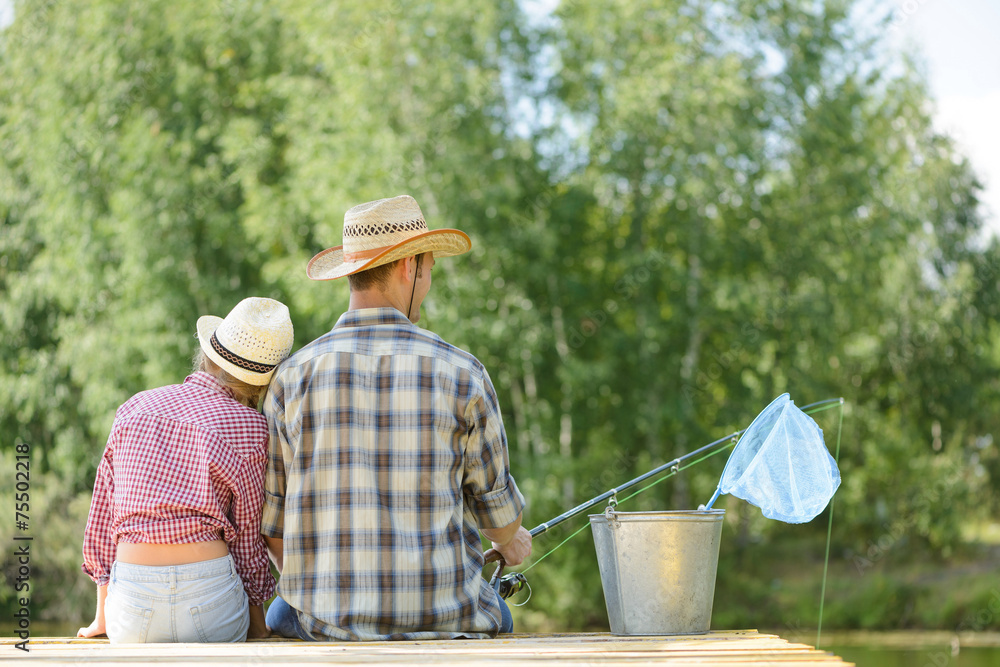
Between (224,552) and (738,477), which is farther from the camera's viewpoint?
(738,477)

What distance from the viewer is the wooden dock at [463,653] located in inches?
70.4

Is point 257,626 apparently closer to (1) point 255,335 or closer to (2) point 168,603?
(2) point 168,603

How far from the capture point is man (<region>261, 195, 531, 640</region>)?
6.86ft

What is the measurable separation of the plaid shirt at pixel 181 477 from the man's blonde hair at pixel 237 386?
60 millimetres

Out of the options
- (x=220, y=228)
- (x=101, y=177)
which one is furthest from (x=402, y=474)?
(x=101, y=177)

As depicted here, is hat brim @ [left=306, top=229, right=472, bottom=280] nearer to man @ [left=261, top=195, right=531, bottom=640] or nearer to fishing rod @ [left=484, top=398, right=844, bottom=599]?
man @ [left=261, top=195, right=531, bottom=640]

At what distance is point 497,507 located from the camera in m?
2.20

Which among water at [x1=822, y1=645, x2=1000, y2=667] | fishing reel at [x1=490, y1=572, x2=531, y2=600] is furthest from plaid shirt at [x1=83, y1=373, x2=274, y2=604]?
water at [x1=822, y1=645, x2=1000, y2=667]

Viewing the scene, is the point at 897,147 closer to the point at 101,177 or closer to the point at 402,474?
the point at 101,177

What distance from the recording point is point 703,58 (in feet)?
33.8

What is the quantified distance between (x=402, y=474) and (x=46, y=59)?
1105 centimetres

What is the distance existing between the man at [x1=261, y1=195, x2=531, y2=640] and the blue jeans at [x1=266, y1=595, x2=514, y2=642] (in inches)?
6.3

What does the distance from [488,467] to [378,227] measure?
0.59 m

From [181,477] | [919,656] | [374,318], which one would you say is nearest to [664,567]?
[374,318]
